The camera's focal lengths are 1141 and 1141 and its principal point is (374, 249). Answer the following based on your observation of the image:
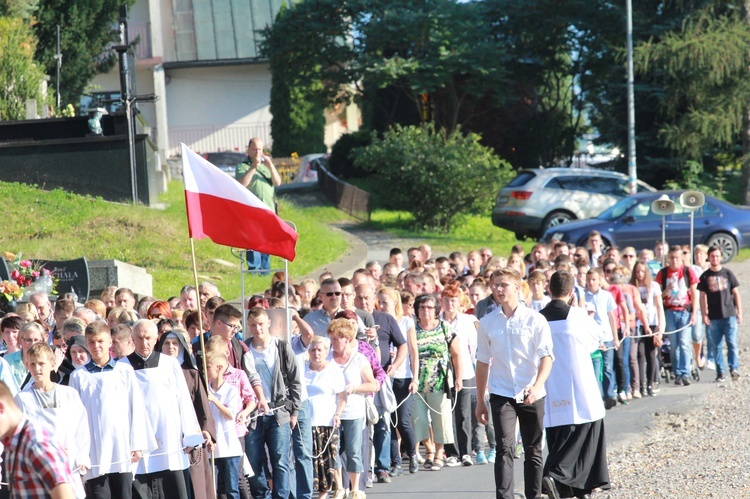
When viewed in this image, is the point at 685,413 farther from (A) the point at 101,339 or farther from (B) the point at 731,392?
(A) the point at 101,339

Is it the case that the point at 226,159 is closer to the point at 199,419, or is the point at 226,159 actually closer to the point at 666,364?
the point at 666,364

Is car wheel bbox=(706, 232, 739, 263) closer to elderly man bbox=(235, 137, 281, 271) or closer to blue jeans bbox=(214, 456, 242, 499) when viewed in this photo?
elderly man bbox=(235, 137, 281, 271)

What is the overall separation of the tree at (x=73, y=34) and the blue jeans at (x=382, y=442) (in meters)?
21.9

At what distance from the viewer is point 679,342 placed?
1452cm

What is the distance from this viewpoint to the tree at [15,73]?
80.7 feet

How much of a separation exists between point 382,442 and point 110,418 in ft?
11.5

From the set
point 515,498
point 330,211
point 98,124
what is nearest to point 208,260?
point 98,124

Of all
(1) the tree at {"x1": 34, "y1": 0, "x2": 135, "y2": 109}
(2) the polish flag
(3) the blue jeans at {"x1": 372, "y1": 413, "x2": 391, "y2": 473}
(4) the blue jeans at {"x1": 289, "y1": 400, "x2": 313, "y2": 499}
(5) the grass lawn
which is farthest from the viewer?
(1) the tree at {"x1": 34, "y1": 0, "x2": 135, "y2": 109}

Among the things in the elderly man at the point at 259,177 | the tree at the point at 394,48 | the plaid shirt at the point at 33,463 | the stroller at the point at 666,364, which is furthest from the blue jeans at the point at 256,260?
the tree at the point at 394,48

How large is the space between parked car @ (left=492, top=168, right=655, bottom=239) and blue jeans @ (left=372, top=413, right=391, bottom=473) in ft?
57.0

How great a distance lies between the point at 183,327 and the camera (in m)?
9.88

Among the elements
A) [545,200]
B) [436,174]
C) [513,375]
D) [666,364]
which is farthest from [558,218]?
[513,375]

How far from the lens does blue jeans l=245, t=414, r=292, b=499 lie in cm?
870

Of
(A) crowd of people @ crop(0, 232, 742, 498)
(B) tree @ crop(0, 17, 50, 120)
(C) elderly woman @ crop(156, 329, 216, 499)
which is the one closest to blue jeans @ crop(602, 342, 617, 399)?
(A) crowd of people @ crop(0, 232, 742, 498)
